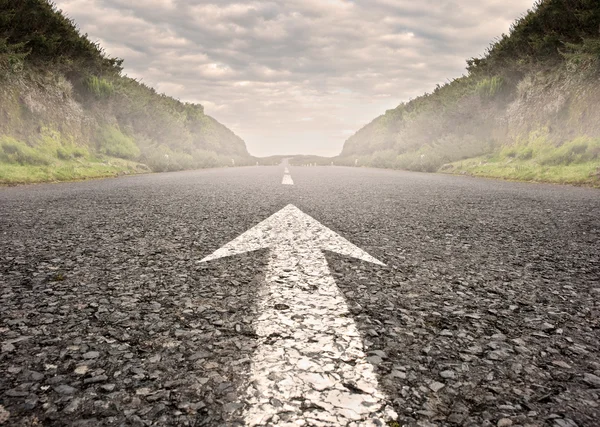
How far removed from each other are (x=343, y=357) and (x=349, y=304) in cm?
52

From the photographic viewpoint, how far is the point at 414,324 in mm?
1697

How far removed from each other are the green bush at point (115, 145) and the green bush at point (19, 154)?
5.66m

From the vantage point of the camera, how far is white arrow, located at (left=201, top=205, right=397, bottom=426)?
1080 millimetres

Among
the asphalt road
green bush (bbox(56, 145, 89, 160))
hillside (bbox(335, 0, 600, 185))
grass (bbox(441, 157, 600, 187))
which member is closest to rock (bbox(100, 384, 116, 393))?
the asphalt road

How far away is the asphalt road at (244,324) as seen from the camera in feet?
3.76

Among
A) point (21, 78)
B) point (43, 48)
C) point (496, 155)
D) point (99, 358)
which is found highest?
point (43, 48)

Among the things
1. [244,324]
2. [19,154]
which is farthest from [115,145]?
[244,324]

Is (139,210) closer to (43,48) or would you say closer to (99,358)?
(99,358)

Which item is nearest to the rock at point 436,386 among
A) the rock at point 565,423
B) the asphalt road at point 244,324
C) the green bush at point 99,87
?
the asphalt road at point 244,324

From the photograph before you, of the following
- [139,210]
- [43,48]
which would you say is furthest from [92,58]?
[139,210]

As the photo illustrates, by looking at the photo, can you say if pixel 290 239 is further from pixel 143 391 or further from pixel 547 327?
pixel 143 391

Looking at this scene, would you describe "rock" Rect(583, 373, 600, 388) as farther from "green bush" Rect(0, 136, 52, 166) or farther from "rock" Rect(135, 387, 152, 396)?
"green bush" Rect(0, 136, 52, 166)

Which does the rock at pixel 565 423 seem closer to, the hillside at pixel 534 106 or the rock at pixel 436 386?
the rock at pixel 436 386

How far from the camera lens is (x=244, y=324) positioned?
5.41 ft
